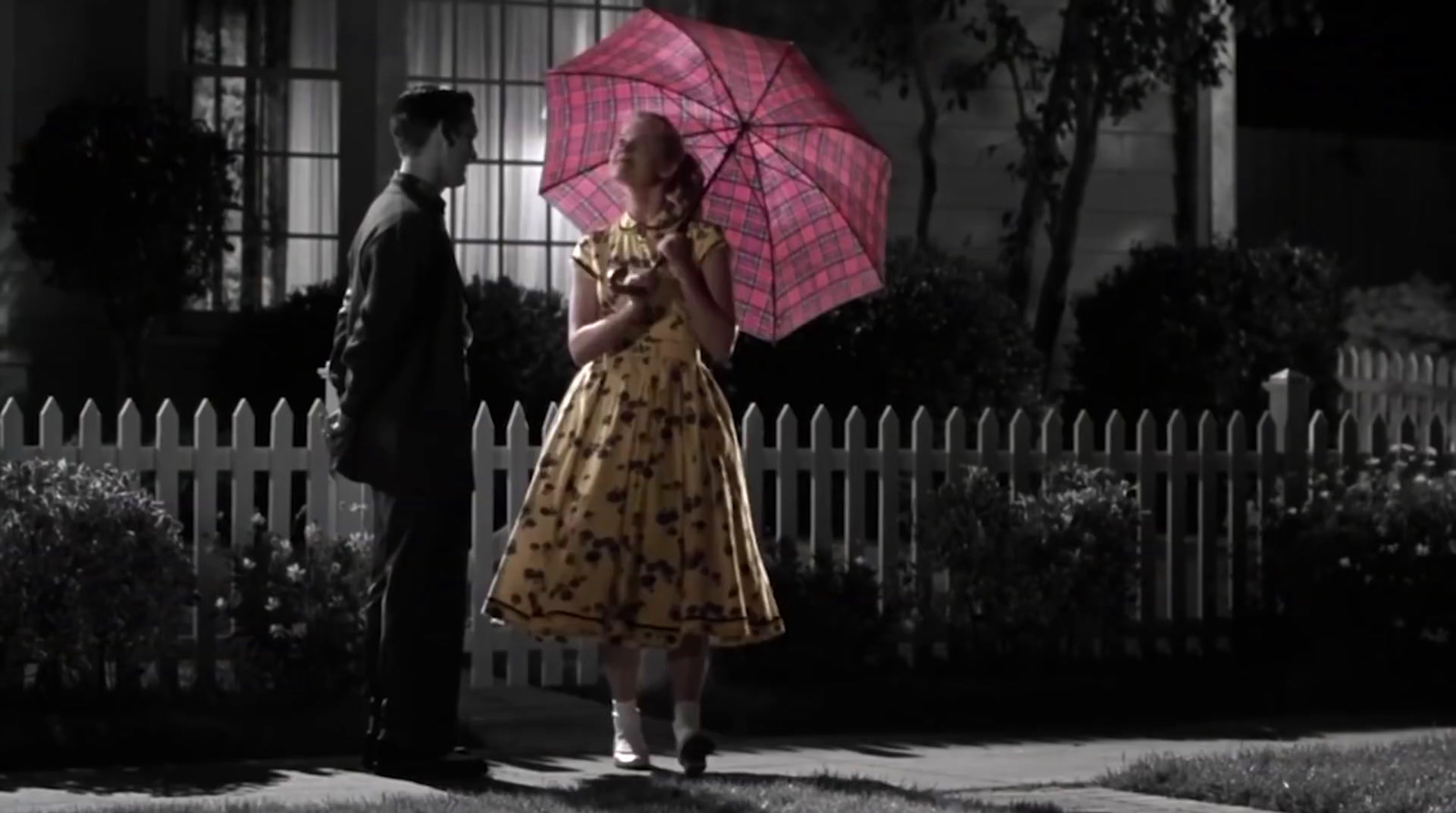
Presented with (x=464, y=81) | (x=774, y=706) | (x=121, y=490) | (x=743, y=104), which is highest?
(x=464, y=81)

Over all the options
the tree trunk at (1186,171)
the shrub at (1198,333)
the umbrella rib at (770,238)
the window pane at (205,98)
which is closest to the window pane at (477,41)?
the window pane at (205,98)

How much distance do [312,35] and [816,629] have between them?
20.4 feet

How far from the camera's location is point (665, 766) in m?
8.22

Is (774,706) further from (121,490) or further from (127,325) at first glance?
(127,325)

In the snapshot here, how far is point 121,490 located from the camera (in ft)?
28.7

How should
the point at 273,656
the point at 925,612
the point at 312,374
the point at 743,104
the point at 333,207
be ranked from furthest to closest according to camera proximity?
the point at 333,207 → the point at 312,374 → the point at 925,612 → the point at 273,656 → the point at 743,104

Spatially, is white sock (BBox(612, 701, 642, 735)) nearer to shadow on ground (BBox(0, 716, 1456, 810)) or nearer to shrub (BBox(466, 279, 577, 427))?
shadow on ground (BBox(0, 716, 1456, 810))

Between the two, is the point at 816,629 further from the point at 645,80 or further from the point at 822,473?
the point at 645,80

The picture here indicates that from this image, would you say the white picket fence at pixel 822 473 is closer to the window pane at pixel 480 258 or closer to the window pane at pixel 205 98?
the window pane at pixel 480 258

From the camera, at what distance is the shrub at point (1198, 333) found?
15789mm

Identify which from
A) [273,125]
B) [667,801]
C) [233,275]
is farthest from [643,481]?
[273,125]

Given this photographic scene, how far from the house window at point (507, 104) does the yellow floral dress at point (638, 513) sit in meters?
7.33

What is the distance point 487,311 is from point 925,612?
13.7 ft

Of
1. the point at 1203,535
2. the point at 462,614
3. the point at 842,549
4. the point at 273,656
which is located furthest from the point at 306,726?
the point at 1203,535
